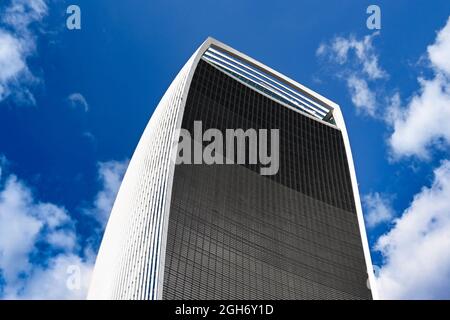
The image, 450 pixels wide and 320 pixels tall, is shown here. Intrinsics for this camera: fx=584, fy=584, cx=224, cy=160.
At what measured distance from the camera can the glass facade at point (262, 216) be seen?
68188 mm

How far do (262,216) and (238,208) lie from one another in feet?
13.0

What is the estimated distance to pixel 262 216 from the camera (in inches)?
3219

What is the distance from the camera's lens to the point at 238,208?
80125mm

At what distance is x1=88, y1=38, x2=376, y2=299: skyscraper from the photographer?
2638 inches

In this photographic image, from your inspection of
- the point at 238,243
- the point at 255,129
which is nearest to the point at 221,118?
the point at 255,129

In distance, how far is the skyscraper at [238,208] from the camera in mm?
67000

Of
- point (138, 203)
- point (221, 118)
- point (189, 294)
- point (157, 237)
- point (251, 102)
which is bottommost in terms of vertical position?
point (189, 294)

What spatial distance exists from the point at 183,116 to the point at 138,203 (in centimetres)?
1369

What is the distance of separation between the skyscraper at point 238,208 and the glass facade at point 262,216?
0.59 feet

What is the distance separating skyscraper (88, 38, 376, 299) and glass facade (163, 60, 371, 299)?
180mm

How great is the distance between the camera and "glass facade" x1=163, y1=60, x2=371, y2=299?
68188mm
